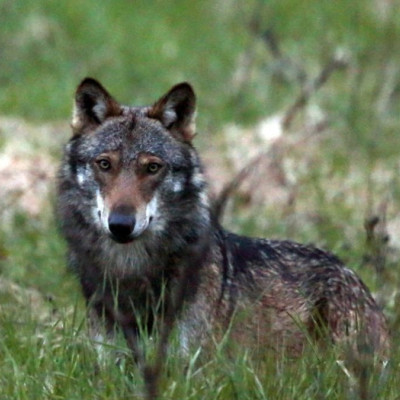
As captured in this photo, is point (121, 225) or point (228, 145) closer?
point (121, 225)


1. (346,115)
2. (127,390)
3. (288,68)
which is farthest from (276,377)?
(288,68)

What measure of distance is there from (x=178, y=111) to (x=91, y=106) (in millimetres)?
422

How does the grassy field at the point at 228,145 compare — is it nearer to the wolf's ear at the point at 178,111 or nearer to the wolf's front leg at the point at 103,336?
the wolf's front leg at the point at 103,336

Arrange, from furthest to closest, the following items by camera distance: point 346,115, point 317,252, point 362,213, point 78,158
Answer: point 346,115 < point 362,213 < point 317,252 < point 78,158

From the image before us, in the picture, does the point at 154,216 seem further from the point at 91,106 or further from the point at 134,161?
the point at 91,106

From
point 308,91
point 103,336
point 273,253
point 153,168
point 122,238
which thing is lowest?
point 103,336

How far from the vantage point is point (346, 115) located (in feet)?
40.3

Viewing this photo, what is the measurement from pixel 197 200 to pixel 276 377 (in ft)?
4.63

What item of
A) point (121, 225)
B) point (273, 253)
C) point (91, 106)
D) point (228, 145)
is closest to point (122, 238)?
point (121, 225)

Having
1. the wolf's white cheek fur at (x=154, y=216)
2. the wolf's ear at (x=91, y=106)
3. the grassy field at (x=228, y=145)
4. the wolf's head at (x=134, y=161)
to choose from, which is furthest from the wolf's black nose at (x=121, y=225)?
the wolf's ear at (x=91, y=106)

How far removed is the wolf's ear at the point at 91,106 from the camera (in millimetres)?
7000

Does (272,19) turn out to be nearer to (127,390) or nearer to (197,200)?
(197,200)

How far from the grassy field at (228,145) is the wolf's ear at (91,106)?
0.90 meters

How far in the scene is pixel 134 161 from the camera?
674 cm
